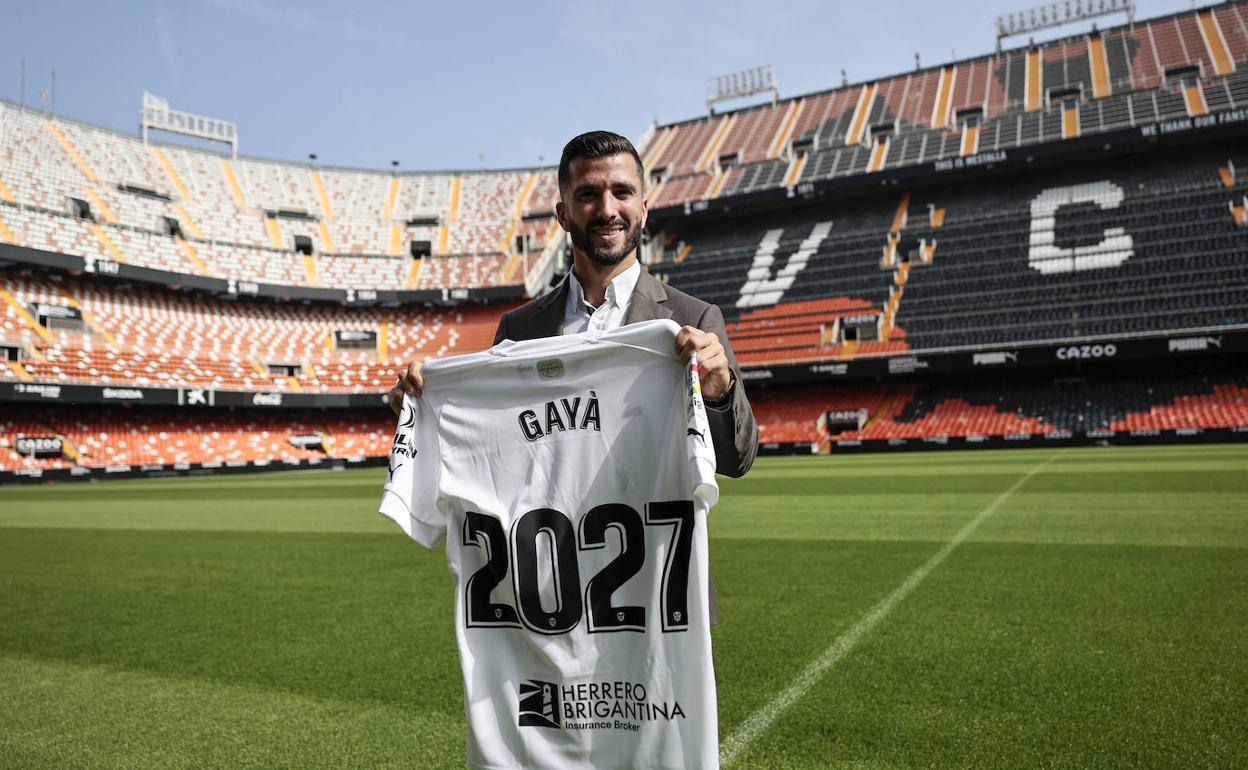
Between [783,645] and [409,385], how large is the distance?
2.90m

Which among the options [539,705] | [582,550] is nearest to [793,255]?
[582,550]

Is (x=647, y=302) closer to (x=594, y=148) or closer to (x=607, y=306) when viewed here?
(x=607, y=306)

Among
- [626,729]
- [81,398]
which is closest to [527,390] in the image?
[626,729]

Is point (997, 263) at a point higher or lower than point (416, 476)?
higher

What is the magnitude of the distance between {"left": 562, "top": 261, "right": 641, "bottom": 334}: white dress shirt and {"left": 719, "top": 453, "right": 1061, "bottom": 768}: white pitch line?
1.70 meters

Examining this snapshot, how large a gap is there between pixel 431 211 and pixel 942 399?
1144 inches

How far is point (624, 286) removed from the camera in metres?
2.24

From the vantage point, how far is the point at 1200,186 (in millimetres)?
31688

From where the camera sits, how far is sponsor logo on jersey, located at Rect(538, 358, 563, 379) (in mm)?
2275

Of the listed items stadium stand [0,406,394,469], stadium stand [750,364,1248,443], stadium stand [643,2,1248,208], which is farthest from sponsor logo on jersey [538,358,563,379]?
stadium stand [643,2,1248,208]

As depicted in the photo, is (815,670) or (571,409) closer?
(571,409)

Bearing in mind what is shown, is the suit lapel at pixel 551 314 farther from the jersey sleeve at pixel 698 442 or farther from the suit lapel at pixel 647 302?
the jersey sleeve at pixel 698 442

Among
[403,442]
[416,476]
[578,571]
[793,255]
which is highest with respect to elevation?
[793,255]

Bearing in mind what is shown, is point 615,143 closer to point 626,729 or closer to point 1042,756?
point 626,729
